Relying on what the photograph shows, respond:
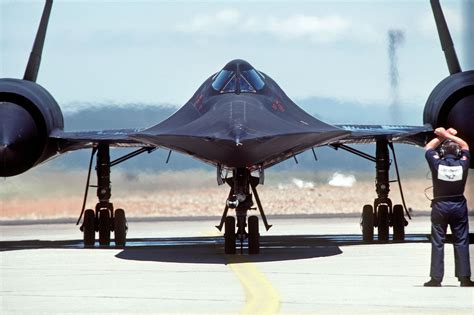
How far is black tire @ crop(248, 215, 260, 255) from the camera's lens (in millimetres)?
15906

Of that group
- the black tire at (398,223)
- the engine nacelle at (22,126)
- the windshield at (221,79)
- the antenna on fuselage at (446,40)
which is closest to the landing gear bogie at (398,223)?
the black tire at (398,223)

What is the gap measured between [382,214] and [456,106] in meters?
2.27

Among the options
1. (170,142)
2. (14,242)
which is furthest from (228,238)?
(14,242)

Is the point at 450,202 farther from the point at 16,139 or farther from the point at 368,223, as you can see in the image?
the point at 368,223

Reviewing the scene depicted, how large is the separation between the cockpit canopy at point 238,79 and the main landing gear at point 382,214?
3336 millimetres

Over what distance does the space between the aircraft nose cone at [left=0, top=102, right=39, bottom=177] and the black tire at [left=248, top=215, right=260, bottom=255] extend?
14.2 ft

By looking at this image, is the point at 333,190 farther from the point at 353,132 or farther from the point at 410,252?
the point at 410,252

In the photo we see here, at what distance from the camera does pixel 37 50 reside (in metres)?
21.2

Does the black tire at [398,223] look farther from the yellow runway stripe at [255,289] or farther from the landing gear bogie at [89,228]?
the yellow runway stripe at [255,289]

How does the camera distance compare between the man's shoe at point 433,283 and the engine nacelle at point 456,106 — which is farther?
the engine nacelle at point 456,106

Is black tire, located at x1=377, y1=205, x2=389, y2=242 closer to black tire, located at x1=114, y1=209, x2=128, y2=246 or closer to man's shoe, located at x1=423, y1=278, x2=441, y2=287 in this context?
black tire, located at x1=114, y1=209, x2=128, y2=246

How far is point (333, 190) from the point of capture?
31.8 m

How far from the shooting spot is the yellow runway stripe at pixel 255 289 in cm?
1017

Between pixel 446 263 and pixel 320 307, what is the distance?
4.87 metres
